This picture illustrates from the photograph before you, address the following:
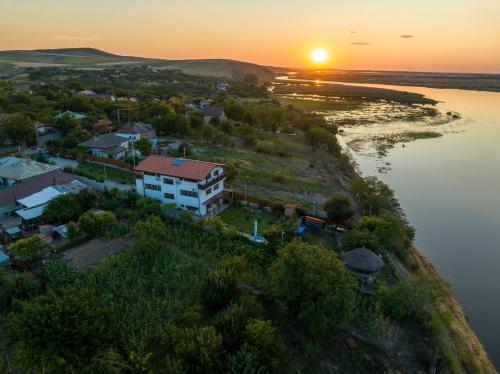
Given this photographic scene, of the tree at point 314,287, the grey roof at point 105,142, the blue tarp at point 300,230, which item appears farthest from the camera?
the grey roof at point 105,142

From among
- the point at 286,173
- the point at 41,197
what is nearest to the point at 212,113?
the point at 286,173

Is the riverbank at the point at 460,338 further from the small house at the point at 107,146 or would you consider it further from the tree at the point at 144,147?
the small house at the point at 107,146

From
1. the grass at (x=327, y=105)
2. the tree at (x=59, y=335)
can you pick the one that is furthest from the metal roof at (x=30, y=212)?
the grass at (x=327, y=105)

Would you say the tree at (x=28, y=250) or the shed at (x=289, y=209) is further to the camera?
the shed at (x=289, y=209)

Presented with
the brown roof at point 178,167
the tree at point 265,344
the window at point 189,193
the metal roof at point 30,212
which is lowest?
the metal roof at point 30,212

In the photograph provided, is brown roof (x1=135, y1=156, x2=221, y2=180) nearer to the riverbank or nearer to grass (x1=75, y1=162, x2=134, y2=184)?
grass (x1=75, y1=162, x2=134, y2=184)

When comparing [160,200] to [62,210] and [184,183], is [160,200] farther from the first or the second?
[62,210]

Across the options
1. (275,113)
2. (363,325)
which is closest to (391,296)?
(363,325)
